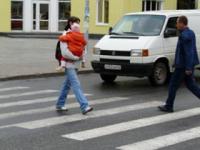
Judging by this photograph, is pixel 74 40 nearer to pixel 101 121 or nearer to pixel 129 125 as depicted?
pixel 101 121

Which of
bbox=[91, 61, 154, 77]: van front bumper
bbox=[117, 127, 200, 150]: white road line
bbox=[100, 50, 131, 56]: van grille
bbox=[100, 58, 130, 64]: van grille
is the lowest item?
bbox=[117, 127, 200, 150]: white road line

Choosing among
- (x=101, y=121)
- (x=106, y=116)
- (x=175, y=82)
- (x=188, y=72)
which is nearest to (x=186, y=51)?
(x=188, y=72)

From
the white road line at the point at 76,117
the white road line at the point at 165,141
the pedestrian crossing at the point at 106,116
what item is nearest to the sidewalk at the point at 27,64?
the pedestrian crossing at the point at 106,116

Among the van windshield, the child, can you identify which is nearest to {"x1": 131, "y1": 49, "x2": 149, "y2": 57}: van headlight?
the van windshield

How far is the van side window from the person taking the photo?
15.2m

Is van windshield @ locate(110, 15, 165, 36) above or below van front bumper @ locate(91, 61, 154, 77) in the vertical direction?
above

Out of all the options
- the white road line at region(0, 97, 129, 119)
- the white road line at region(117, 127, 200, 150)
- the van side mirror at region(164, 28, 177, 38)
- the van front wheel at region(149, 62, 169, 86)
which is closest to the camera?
the white road line at region(117, 127, 200, 150)

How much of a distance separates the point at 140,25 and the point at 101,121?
6263 millimetres

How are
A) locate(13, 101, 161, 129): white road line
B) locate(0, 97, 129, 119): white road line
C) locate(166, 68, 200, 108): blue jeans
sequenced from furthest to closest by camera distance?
1. locate(166, 68, 200, 108): blue jeans
2. locate(0, 97, 129, 119): white road line
3. locate(13, 101, 161, 129): white road line

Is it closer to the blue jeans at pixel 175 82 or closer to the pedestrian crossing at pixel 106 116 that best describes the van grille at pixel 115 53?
the pedestrian crossing at pixel 106 116

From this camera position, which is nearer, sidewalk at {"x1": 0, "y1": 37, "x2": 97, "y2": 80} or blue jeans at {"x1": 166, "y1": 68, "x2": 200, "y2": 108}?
blue jeans at {"x1": 166, "y1": 68, "x2": 200, "y2": 108}

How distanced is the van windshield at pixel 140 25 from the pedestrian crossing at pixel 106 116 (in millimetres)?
2916

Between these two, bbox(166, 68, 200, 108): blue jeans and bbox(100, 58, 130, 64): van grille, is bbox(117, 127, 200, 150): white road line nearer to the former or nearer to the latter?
bbox(166, 68, 200, 108): blue jeans

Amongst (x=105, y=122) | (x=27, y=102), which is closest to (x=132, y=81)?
(x=27, y=102)
